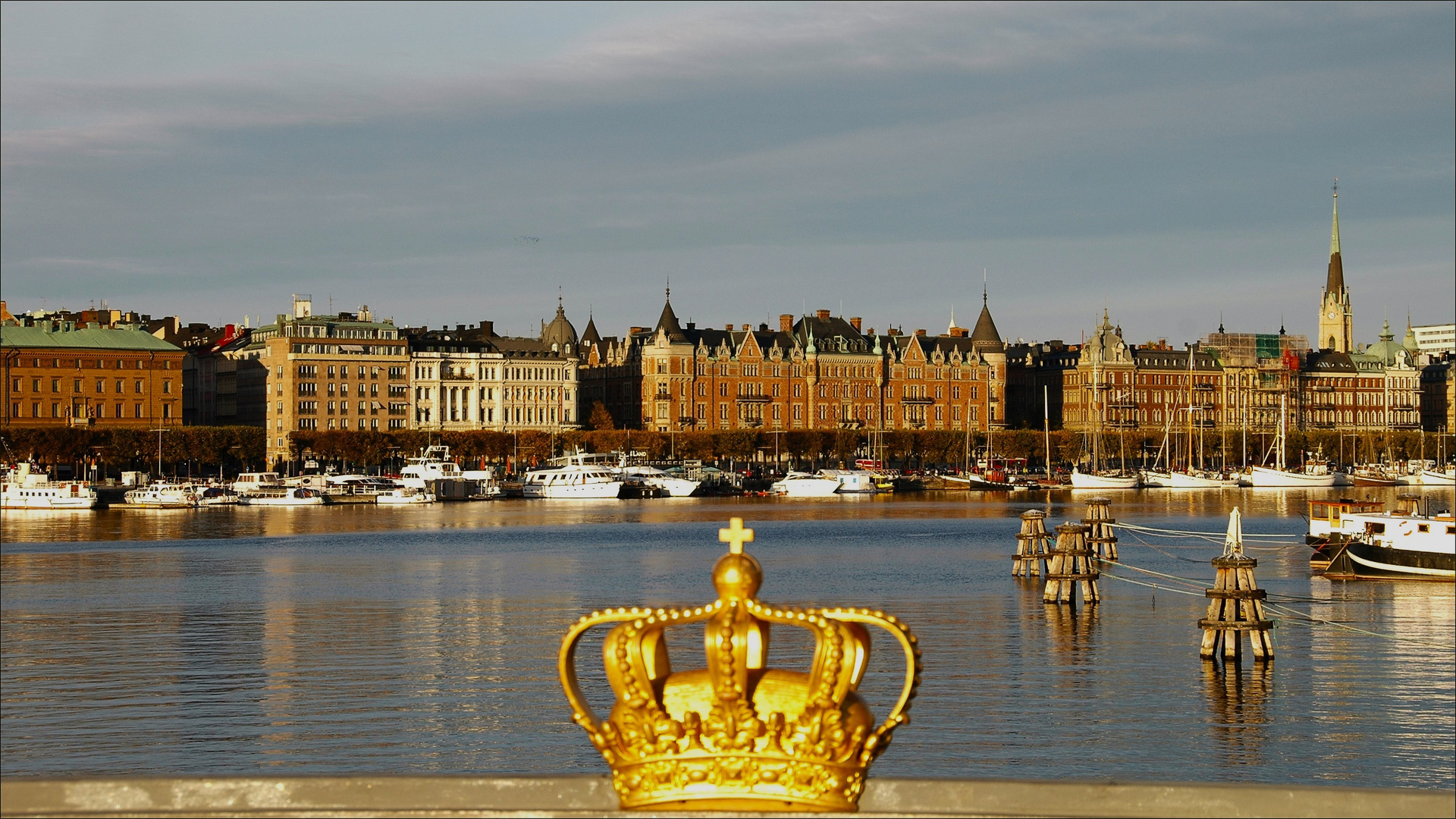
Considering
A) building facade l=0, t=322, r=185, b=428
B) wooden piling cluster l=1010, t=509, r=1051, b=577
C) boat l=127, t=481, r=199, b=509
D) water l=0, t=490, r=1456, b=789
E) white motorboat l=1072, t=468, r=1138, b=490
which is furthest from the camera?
building facade l=0, t=322, r=185, b=428

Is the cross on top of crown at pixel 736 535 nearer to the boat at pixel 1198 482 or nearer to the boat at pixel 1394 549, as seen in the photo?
the boat at pixel 1394 549

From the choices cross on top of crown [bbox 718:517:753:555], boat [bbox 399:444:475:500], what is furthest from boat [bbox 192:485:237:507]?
cross on top of crown [bbox 718:517:753:555]

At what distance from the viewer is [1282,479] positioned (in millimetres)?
142500

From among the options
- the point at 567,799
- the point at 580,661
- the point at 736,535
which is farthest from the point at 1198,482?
the point at 567,799

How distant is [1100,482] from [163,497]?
6696 centimetres

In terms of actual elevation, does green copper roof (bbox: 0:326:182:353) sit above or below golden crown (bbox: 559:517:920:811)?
above

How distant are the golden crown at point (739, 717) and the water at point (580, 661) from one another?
15.7 metres

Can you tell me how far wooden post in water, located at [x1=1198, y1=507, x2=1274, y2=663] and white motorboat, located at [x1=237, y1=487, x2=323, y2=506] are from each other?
285 feet

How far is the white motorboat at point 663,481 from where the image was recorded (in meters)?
128

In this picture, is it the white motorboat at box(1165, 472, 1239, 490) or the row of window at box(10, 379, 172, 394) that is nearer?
the row of window at box(10, 379, 172, 394)

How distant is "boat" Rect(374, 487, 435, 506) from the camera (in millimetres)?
115312

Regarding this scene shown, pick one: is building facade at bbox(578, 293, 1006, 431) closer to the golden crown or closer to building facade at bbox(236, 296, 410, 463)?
building facade at bbox(236, 296, 410, 463)

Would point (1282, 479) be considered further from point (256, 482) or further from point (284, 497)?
point (256, 482)

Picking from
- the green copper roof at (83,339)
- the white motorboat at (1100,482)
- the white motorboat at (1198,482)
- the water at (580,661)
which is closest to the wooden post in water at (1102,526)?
the water at (580,661)
